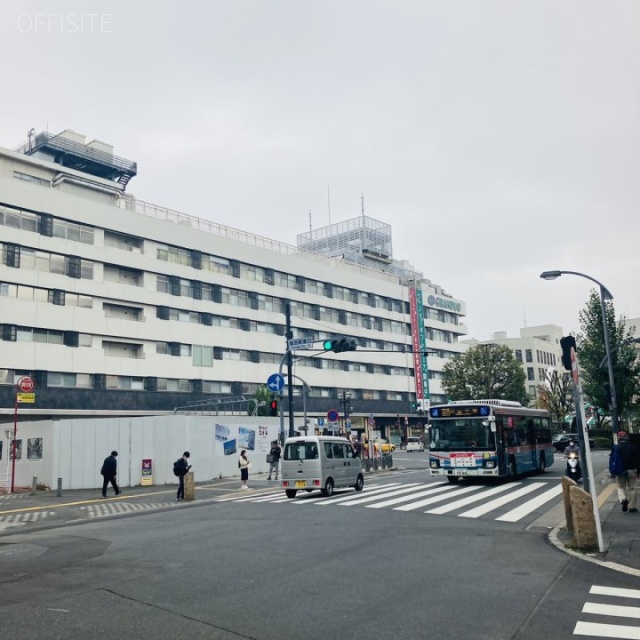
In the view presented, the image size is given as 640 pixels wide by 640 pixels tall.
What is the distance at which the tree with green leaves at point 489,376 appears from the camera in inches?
2498

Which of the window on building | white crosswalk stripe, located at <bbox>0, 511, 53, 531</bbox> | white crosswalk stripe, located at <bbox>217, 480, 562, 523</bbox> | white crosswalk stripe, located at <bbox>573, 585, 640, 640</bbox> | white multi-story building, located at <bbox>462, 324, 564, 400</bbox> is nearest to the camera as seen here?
white crosswalk stripe, located at <bbox>573, 585, 640, 640</bbox>

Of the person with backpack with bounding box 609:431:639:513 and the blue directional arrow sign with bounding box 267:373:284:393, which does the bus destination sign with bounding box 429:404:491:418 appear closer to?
the blue directional arrow sign with bounding box 267:373:284:393

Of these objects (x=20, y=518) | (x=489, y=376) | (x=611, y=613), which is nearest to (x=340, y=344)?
(x=20, y=518)

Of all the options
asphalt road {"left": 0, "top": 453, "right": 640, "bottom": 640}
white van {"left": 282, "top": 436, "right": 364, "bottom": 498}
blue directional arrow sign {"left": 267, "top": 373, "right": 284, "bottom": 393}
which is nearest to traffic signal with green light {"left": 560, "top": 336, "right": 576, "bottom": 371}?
asphalt road {"left": 0, "top": 453, "right": 640, "bottom": 640}

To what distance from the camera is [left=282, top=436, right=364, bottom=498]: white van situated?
20.2 metres

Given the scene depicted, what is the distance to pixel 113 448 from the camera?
27406 mm

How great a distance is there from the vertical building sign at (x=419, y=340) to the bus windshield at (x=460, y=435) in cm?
5044

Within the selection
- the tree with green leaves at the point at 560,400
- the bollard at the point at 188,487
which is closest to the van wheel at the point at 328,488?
the bollard at the point at 188,487

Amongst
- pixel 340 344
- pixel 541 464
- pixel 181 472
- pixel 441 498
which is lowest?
pixel 441 498

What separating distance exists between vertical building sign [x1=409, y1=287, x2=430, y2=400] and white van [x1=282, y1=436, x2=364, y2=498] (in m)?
52.5

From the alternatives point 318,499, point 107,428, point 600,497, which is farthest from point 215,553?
point 107,428

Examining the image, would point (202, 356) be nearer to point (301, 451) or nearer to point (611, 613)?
point (301, 451)

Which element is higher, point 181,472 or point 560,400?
point 560,400

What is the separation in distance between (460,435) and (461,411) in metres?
0.84
